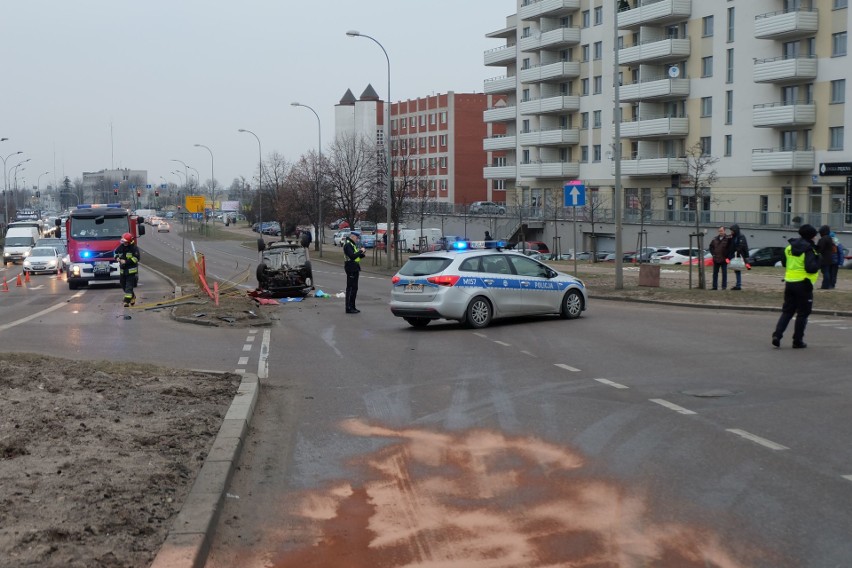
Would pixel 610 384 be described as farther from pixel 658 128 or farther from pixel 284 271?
pixel 658 128

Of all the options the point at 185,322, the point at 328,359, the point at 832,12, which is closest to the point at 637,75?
the point at 832,12

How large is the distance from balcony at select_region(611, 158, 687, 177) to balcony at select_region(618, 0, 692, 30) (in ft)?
29.8

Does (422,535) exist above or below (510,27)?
below

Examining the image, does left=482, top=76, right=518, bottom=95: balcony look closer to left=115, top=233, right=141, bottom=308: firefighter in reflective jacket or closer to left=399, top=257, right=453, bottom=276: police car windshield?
left=115, top=233, right=141, bottom=308: firefighter in reflective jacket

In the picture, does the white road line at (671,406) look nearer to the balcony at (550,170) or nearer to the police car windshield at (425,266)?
the police car windshield at (425,266)

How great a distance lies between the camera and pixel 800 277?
1448cm

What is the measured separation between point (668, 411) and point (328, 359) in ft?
20.6

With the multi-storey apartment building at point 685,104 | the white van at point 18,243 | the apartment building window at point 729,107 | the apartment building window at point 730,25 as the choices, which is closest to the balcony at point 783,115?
the multi-storey apartment building at point 685,104

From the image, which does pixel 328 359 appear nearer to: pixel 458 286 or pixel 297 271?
pixel 458 286

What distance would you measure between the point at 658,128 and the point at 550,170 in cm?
1433

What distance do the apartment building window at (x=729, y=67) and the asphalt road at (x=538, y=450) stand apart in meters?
47.8

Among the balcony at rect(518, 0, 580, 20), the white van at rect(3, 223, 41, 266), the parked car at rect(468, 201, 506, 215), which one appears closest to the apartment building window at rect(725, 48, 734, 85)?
the balcony at rect(518, 0, 580, 20)

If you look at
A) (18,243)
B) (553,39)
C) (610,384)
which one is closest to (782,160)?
(553,39)

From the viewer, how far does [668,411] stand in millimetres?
10062
